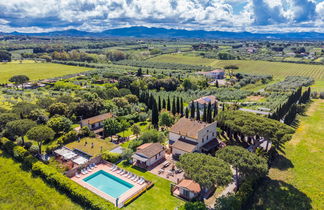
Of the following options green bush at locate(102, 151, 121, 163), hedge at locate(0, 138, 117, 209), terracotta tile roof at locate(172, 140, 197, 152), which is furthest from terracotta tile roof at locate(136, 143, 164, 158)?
hedge at locate(0, 138, 117, 209)

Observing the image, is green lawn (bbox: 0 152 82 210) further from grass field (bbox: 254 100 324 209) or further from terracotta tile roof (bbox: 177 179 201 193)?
grass field (bbox: 254 100 324 209)

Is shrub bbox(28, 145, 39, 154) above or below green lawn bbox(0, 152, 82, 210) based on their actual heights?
above

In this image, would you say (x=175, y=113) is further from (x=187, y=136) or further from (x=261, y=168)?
(x=261, y=168)

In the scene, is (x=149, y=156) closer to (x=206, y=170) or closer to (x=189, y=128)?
(x=189, y=128)

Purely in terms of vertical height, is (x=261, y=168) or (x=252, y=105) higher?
(x=261, y=168)

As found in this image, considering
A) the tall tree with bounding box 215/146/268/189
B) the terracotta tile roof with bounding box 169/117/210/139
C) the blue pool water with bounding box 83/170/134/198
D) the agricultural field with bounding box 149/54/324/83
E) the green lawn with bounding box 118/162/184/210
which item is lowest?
the agricultural field with bounding box 149/54/324/83

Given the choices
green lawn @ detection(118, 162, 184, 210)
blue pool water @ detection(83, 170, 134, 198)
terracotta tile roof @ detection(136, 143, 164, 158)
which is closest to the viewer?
green lawn @ detection(118, 162, 184, 210)

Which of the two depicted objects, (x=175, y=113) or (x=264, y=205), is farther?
(x=175, y=113)

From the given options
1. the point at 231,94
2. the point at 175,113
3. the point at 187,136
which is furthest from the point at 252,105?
the point at 187,136
